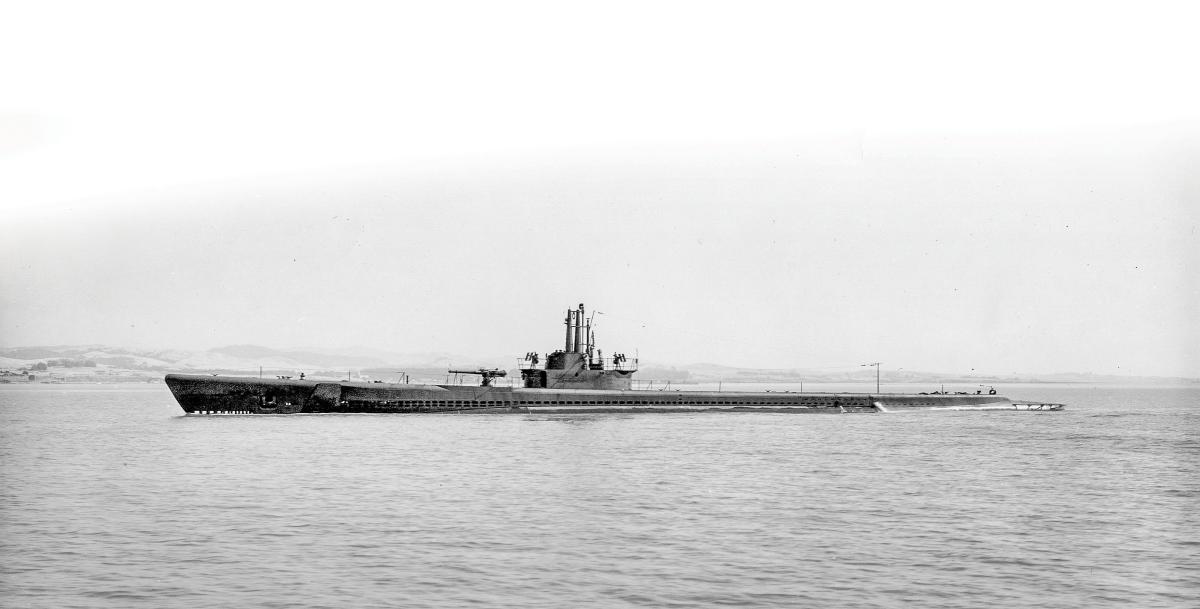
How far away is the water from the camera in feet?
66.5

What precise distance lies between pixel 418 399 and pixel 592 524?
5140 centimetres

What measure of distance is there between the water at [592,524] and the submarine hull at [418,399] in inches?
827

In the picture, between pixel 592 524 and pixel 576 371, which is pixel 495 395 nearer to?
pixel 576 371

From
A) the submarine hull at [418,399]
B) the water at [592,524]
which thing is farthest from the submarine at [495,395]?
the water at [592,524]

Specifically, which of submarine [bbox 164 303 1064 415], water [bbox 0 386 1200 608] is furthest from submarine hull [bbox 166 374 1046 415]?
water [bbox 0 386 1200 608]

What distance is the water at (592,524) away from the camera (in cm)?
2027

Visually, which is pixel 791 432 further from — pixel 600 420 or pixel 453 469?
pixel 453 469

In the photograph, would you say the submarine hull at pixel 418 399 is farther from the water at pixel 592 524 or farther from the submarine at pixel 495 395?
the water at pixel 592 524

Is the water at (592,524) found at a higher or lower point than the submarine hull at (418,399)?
lower

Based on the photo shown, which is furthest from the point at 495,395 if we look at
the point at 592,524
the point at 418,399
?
the point at 592,524

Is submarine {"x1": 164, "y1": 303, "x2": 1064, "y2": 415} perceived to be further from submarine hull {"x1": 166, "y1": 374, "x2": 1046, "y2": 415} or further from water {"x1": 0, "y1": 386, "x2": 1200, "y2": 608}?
water {"x1": 0, "y1": 386, "x2": 1200, "y2": 608}

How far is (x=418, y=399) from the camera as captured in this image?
3036 inches

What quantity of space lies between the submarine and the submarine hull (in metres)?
0.07

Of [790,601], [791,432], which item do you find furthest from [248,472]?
[791,432]
